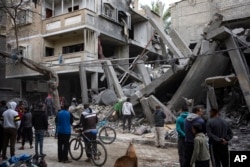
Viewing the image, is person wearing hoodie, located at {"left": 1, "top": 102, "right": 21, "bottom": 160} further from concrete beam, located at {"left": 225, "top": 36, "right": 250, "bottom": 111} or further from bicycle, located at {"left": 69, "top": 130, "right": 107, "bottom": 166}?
concrete beam, located at {"left": 225, "top": 36, "right": 250, "bottom": 111}

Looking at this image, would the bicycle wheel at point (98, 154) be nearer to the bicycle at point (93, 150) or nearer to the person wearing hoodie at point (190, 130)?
the bicycle at point (93, 150)

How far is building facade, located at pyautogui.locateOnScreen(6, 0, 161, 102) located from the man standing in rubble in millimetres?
15225

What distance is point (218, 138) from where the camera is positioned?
5.91 meters

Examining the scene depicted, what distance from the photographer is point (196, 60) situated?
14.3 meters

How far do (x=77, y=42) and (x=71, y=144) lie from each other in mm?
14870

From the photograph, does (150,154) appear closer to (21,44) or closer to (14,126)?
(14,126)

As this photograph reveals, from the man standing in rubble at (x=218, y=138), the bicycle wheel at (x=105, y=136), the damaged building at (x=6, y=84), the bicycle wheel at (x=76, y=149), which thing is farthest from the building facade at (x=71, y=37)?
the man standing in rubble at (x=218, y=138)

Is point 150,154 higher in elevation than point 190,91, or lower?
lower

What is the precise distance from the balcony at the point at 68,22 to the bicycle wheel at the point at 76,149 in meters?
13.3

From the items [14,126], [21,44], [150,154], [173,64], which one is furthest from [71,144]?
[21,44]

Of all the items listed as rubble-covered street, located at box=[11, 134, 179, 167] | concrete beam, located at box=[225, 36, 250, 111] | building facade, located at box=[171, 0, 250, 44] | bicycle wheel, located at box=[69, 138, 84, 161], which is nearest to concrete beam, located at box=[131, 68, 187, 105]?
rubble-covered street, located at box=[11, 134, 179, 167]

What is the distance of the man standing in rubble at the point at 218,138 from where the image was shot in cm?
595

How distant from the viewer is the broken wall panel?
1400cm

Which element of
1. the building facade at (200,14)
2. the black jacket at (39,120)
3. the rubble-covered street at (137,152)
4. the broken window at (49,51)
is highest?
the building facade at (200,14)
